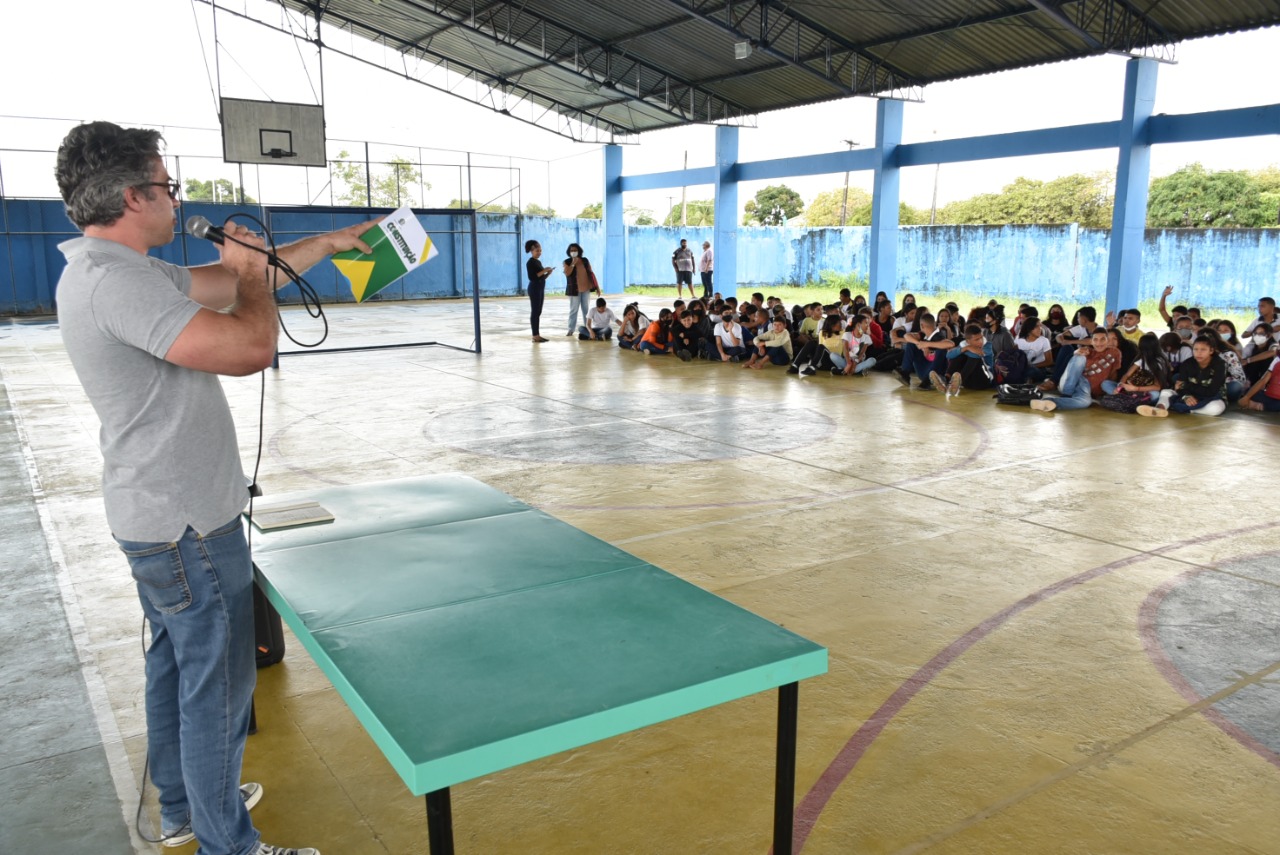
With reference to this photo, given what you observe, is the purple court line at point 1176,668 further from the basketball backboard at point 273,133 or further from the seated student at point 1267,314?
the basketball backboard at point 273,133

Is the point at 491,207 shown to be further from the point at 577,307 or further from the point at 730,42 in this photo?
the point at 577,307

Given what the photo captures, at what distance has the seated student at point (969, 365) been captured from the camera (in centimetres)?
1016

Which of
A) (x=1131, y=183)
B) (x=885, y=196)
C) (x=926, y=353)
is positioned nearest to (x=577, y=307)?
(x=926, y=353)

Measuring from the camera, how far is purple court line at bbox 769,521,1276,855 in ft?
8.84

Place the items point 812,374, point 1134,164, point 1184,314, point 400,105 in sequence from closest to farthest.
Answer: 1. point 1184,314
2. point 812,374
3. point 1134,164
4. point 400,105

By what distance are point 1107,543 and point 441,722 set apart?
14.4ft

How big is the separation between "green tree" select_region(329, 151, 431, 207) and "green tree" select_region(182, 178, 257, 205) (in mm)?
2523

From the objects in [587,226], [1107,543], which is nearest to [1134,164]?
[1107,543]

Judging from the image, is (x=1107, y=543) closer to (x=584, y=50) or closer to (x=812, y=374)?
(x=812, y=374)

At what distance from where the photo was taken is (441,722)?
1795 millimetres

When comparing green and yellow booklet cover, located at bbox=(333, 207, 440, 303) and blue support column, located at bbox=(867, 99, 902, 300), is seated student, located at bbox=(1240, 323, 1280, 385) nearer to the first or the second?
green and yellow booklet cover, located at bbox=(333, 207, 440, 303)

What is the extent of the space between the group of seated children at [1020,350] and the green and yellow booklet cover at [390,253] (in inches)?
228

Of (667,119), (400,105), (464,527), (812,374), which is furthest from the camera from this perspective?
(400,105)

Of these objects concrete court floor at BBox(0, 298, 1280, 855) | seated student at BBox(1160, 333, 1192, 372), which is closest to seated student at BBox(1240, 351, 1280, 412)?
seated student at BBox(1160, 333, 1192, 372)
